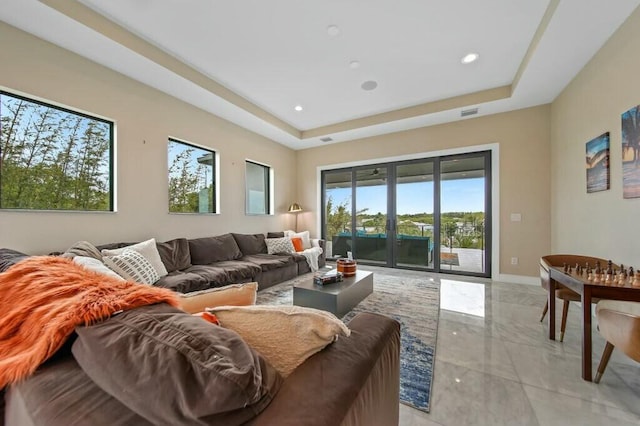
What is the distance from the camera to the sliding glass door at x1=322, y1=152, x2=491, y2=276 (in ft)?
14.8

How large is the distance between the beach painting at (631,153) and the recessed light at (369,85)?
102 inches

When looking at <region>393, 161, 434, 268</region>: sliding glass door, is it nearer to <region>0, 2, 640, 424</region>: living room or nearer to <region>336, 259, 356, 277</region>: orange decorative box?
<region>0, 2, 640, 424</region>: living room

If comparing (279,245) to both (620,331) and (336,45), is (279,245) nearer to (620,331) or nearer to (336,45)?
(336,45)

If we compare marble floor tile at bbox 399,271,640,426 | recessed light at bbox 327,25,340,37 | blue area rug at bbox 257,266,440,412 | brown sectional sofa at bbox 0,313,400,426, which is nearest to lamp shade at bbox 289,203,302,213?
blue area rug at bbox 257,266,440,412

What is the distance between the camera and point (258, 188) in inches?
208

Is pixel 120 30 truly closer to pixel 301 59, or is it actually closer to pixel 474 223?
pixel 301 59

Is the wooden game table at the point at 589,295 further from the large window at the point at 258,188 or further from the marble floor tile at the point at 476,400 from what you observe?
the large window at the point at 258,188

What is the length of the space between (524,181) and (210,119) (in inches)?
205

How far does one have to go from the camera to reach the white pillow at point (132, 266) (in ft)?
7.89

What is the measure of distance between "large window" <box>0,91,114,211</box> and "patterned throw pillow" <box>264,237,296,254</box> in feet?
7.78

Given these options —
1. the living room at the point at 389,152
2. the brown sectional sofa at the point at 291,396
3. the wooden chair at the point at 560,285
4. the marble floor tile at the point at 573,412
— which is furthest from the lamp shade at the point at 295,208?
the brown sectional sofa at the point at 291,396

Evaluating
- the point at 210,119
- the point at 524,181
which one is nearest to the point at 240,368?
the point at 210,119

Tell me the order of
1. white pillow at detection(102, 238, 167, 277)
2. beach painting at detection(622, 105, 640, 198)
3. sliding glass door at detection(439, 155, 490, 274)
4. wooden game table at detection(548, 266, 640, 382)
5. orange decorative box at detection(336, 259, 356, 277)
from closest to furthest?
1. wooden game table at detection(548, 266, 640, 382)
2. beach painting at detection(622, 105, 640, 198)
3. white pillow at detection(102, 238, 167, 277)
4. orange decorative box at detection(336, 259, 356, 277)
5. sliding glass door at detection(439, 155, 490, 274)

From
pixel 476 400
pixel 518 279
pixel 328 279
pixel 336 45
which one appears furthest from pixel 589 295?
pixel 336 45
